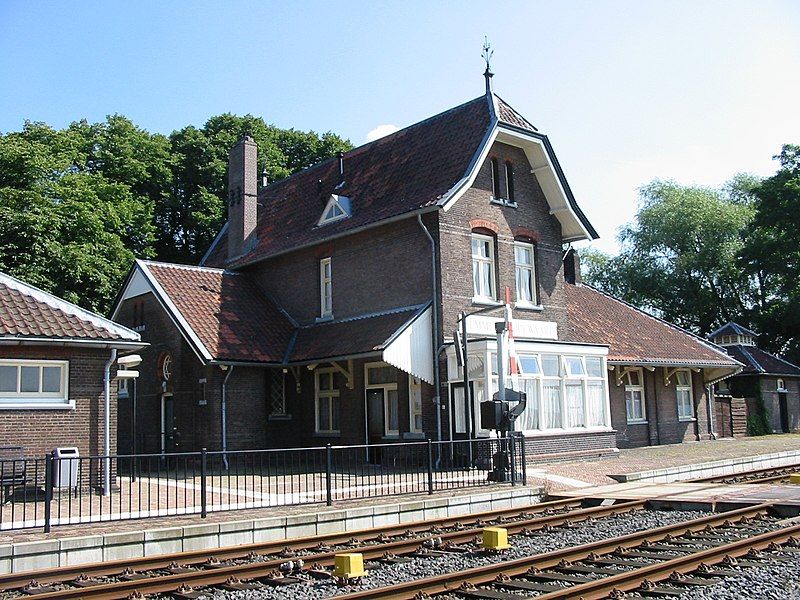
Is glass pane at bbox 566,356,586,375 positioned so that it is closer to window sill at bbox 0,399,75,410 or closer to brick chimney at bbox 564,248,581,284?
brick chimney at bbox 564,248,581,284

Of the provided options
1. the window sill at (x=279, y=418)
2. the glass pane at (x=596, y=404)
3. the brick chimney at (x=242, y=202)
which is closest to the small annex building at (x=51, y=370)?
the window sill at (x=279, y=418)

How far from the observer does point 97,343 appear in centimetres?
1698

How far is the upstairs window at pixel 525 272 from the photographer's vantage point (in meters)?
24.6

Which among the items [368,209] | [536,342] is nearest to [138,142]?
[368,209]

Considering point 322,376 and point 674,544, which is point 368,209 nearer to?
point 322,376

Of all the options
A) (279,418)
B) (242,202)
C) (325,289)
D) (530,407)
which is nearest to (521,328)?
(530,407)

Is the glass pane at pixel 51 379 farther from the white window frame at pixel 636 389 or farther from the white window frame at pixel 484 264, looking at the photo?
the white window frame at pixel 636 389

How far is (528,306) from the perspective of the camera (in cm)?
2439

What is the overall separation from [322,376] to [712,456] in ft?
37.8

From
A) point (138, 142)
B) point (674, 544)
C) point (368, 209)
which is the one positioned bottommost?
point (674, 544)

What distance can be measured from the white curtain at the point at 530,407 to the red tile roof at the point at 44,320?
1024cm

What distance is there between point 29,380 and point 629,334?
21.2 m

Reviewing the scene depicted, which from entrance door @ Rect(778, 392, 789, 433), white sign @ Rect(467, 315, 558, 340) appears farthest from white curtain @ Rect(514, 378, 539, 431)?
entrance door @ Rect(778, 392, 789, 433)

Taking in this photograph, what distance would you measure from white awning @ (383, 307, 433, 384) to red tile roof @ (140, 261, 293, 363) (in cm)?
514
